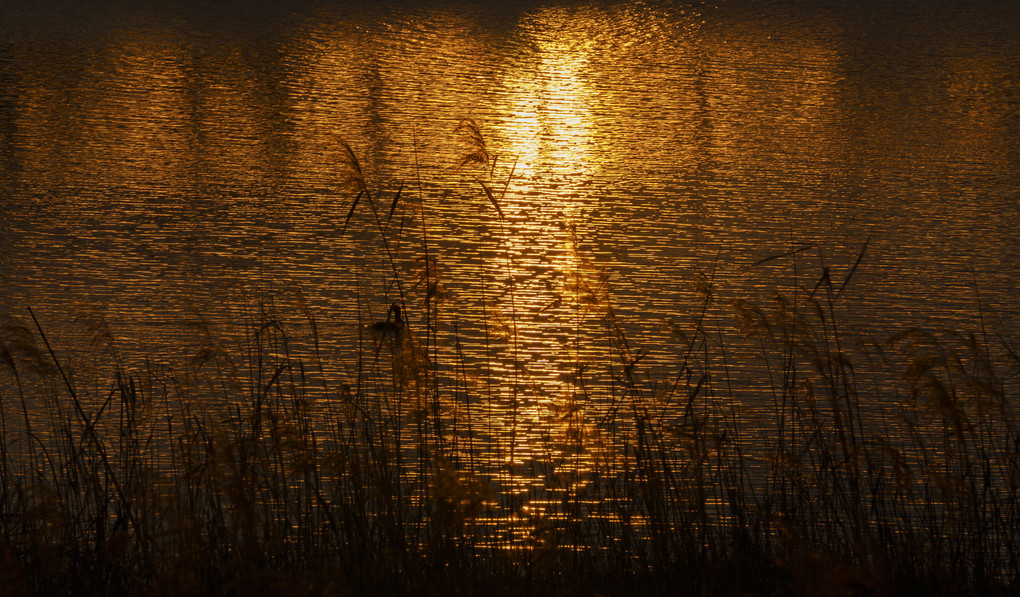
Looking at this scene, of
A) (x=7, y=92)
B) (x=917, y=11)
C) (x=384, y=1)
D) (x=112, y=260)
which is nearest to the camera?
(x=112, y=260)

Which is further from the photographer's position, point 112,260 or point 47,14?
point 47,14

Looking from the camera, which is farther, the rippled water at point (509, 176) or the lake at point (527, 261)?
the rippled water at point (509, 176)

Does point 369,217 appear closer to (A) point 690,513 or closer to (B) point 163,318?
(B) point 163,318

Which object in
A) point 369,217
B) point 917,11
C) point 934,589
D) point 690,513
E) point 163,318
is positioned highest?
point 917,11

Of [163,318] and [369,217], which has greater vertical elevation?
[369,217]

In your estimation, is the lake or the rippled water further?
the rippled water

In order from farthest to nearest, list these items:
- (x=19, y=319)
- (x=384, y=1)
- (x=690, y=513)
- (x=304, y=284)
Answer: (x=384, y=1), (x=304, y=284), (x=19, y=319), (x=690, y=513)

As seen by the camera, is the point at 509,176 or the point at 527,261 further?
the point at 527,261

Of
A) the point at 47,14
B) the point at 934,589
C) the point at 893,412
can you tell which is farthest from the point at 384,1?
the point at 934,589

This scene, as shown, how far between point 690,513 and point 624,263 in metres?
6.20

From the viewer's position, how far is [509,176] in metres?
5.16

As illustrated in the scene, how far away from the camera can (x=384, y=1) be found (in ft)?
123

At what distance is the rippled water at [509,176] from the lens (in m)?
9.12

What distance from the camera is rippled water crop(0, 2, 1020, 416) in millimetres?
9125
